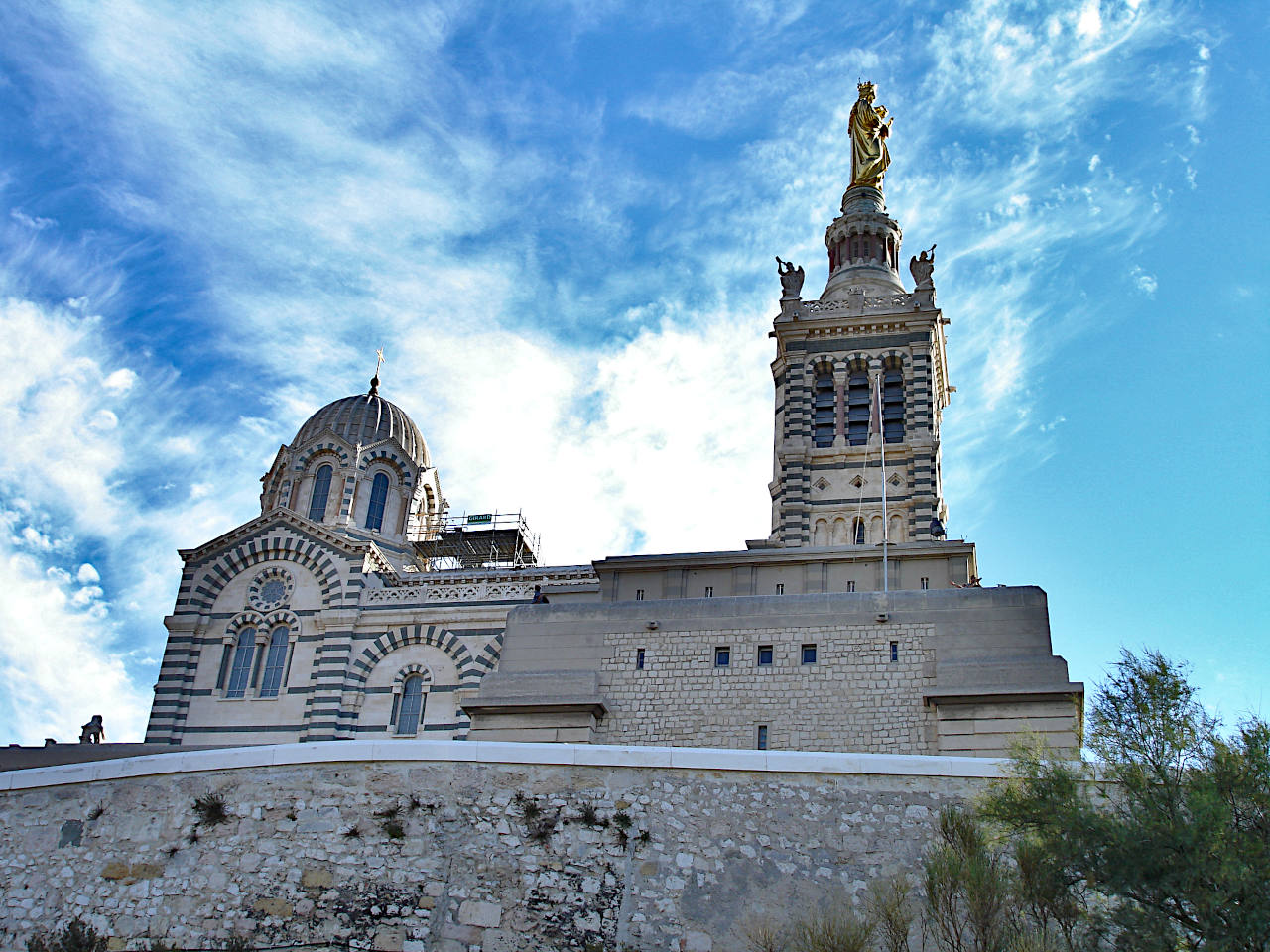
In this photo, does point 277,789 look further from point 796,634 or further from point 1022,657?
point 1022,657

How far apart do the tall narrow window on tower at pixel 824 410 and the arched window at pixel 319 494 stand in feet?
51.6

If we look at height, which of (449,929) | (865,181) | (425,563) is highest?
(865,181)

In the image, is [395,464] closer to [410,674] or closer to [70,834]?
[410,674]

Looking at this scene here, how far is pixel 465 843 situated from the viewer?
16953 mm

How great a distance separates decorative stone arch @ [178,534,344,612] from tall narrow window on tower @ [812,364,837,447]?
1430 cm

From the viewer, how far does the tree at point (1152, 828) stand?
13.6 meters

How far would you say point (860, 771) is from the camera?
1709cm

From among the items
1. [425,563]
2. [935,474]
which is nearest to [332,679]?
[425,563]

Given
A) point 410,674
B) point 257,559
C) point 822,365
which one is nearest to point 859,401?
point 822,365

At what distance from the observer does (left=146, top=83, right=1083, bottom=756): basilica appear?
25.8m

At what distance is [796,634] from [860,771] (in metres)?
9.76

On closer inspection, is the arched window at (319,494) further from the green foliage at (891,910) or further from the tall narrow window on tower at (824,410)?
the green foliage at (891,910)

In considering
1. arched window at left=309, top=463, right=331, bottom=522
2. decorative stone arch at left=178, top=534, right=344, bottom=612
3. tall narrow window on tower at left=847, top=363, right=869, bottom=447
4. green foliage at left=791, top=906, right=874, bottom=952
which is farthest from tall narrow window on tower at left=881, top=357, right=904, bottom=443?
green foliage at left=791, top=906, right=874, bottom=952

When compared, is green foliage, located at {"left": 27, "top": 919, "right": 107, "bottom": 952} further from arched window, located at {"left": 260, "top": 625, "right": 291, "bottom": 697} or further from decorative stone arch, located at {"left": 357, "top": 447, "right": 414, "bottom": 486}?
decorative stone arch, located at {"left": 357, "top": 447, "right": 414, "bottom": 486}
